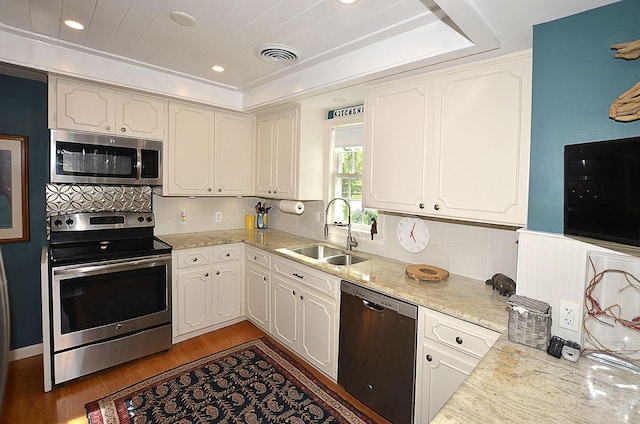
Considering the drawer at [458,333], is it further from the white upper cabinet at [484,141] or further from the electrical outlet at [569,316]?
the white upper cabinet at [484,141]

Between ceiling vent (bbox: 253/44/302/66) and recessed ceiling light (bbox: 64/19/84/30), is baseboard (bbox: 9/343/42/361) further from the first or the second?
ceiling vent (bbox: 253/44/302/66)

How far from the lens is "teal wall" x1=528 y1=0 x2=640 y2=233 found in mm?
1327

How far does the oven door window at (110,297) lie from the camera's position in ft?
8.07

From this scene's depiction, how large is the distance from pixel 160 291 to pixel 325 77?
2.28 metres

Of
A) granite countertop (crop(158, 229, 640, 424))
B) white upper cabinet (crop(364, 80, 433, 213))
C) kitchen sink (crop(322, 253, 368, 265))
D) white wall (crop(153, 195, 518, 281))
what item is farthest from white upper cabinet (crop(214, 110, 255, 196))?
granite countertop (crop(158, 229, 640, 424))

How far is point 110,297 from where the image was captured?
2.63m

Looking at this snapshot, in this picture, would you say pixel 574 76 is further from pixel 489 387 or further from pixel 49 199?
pixel 49 199

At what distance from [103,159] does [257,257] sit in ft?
5.24

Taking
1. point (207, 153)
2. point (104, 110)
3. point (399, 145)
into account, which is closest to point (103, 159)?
point (104, 110)

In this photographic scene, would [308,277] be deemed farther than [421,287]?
Yes

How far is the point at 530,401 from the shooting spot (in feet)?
3.60

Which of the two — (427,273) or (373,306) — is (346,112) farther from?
(373,306)

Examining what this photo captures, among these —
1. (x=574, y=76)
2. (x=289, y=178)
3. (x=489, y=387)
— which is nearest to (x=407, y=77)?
(x=574, y=76)

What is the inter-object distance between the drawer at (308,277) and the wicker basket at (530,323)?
117 cm
